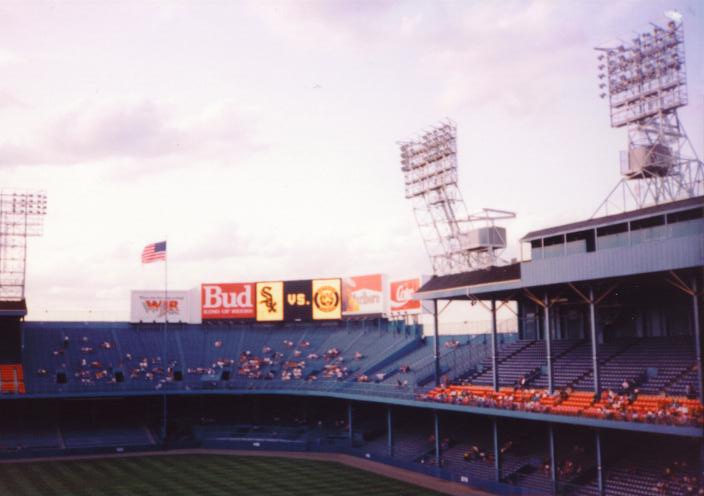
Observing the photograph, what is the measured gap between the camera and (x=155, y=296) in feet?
250

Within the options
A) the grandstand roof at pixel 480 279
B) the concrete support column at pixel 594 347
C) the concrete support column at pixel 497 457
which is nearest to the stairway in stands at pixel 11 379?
the grandstand roof at pixel 480 279

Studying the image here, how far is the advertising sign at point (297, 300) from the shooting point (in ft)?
248

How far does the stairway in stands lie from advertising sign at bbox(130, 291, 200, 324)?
13.4 metres

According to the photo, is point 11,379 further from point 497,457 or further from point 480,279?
point 497,457

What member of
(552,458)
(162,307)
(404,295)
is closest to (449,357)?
(404,295)

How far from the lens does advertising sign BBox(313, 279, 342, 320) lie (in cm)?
7406

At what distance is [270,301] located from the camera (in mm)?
76750

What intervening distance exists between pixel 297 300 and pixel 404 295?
40.9ft

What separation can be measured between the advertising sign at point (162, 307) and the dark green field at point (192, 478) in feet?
71.3

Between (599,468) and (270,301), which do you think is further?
(270,301)

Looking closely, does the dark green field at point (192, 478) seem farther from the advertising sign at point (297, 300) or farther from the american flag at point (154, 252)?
the advertising sign at point (297, 300)

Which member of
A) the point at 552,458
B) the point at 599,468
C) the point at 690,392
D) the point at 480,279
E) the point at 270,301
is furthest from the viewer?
the point at 270,301

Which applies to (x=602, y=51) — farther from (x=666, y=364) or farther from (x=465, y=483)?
(x=465, y=483)

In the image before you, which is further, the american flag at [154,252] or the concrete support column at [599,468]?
the american flag at [154,252]
